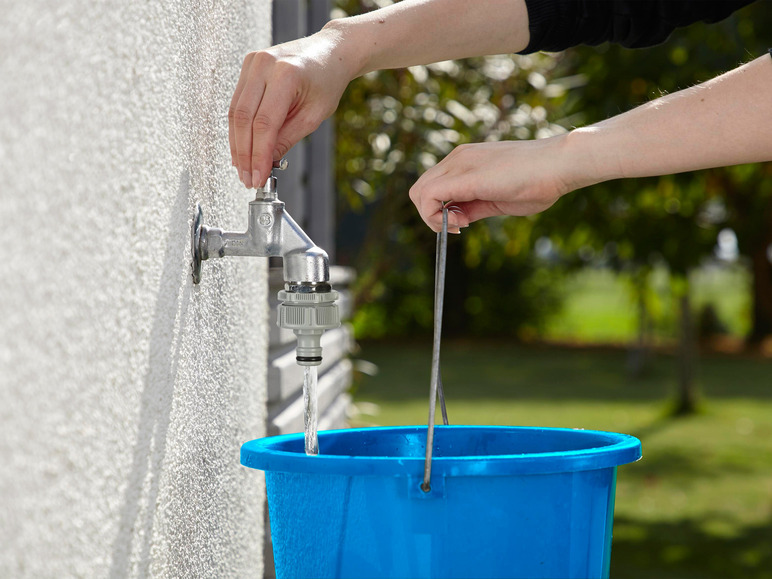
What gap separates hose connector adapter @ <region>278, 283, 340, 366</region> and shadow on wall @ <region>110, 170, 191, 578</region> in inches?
5.2

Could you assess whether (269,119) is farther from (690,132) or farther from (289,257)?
(690,132)

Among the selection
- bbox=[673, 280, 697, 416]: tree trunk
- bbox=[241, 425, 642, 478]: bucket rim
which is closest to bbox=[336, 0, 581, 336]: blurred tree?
bbox=[241, 425, 642, 478]: bucket rim

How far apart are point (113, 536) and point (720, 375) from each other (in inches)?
449

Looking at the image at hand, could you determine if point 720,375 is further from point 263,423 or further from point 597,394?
point 263,423

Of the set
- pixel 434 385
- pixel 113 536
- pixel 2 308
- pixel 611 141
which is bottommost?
pixel 113 536

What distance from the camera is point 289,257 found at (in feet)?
4.11

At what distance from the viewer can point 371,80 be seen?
4.07m

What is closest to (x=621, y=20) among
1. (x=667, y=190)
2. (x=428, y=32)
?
(x=428, y=32)

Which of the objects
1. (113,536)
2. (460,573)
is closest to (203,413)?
(113,536)

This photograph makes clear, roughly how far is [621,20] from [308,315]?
880 millimetres

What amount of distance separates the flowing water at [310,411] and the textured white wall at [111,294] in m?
0.15

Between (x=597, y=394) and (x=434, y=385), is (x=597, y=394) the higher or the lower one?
the lower one

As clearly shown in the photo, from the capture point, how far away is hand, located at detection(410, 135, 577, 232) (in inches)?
43.8

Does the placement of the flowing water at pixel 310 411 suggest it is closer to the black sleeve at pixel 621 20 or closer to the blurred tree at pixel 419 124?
the black sleeve at pixel 621 20
